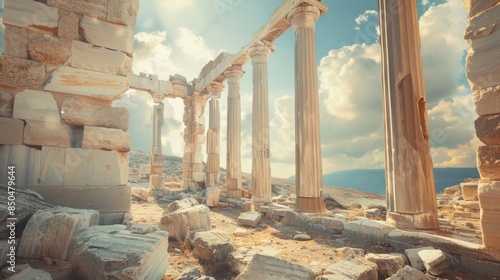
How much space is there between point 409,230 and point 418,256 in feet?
4.09

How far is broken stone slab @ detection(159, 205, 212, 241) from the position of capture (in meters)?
4.34

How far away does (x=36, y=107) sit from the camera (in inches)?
120

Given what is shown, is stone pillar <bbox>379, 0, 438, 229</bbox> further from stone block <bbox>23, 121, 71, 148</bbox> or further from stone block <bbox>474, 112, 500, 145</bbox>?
stone block <bbox>23, 121, 71, 148</bbox>

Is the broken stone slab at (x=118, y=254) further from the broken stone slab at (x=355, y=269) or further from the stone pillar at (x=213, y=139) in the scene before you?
the stone pillar at (x=213, y=139)

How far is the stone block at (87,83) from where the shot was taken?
126 inches

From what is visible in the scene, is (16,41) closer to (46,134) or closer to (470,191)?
(46,134)

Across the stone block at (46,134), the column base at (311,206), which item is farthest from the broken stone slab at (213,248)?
the column base at (311,206)

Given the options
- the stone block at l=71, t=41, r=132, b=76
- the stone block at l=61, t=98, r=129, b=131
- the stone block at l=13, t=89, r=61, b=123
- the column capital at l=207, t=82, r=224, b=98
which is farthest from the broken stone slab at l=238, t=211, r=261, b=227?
the column capital at l=207, t=82, r=224, b=98

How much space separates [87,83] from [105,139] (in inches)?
30.6

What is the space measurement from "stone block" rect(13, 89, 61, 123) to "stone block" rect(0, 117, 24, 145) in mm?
78

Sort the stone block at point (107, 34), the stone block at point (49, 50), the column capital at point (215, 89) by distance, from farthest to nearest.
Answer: the column capital at point (215, 89)
the stone block at point (107, 34)
the stone block at point (49, 50)

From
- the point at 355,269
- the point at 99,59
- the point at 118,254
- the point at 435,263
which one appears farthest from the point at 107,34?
the point at 435,263

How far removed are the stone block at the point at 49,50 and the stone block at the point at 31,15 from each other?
0.58ft

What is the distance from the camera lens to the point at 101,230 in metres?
2.50
